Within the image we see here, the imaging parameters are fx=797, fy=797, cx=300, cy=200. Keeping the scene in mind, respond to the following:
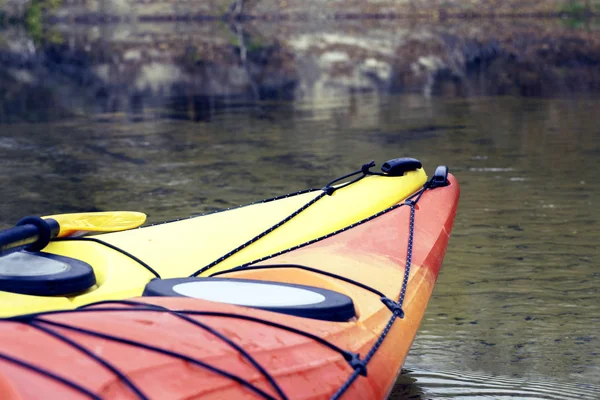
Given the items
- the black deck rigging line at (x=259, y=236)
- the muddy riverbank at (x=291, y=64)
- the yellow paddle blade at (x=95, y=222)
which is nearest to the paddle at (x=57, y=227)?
the yellow paddle blade at (x=95, y=222)

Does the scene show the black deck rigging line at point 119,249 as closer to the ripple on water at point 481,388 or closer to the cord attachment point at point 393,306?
the cord attachment point at point 393,306

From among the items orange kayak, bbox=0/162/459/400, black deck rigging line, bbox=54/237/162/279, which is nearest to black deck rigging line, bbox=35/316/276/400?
orange kayak, bbox=0/162/459/400

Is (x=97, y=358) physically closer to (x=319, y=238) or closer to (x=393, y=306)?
(x=393, y=306)

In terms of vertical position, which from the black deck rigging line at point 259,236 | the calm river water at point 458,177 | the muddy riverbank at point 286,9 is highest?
the muddy riverbank at point 286,9

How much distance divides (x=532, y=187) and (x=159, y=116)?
5493mm

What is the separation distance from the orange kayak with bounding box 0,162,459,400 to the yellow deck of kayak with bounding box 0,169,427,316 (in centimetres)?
21

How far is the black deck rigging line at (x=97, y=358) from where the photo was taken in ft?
5.73

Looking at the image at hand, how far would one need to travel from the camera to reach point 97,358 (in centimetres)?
179

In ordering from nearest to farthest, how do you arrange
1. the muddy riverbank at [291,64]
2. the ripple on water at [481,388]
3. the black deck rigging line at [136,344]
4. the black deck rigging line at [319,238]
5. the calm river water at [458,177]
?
the black deck rigging line at [136,344] → the ripple on water at [481,388] → the black deck rigging line at [319,238] → the calm river water at [458,177] → the muddy riverbank at [291,64]

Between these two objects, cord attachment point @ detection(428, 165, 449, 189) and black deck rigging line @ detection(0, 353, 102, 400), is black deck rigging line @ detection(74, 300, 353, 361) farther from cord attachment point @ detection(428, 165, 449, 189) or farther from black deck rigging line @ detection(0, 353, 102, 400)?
cord attachment point @ detection(428, 165, 449, 189)

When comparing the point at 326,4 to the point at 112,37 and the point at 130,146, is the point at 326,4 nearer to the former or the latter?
the point at 112,37

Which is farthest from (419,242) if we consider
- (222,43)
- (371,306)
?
(222,43)

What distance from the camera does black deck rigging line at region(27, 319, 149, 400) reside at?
1747mm

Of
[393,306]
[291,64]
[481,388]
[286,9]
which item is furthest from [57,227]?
[286,9]
